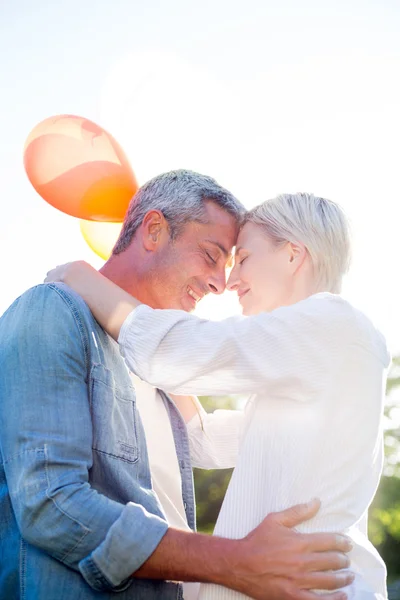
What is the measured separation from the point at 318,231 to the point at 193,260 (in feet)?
2.08

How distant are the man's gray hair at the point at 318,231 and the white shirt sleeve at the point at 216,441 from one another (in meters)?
0.79

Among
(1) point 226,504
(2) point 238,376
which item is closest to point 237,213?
(2) point 238,376

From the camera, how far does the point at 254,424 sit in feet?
6.82

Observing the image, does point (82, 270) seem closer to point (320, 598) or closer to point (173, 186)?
point (173, 186)

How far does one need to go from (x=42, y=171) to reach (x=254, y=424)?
155 cm

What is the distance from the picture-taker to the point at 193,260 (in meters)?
2.92

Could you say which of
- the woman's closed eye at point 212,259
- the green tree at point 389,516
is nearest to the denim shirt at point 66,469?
the woman's closed eye at point 212,259

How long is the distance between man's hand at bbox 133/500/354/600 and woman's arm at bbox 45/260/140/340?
0.67 m

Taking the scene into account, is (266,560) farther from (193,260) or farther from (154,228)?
(154,228)

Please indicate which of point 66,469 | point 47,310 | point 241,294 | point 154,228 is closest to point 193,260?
point 154,228

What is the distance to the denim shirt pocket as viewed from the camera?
6.76 feet

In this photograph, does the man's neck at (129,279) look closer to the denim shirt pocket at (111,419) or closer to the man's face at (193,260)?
the man's face at (193,260)

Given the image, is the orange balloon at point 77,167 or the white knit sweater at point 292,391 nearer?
the white knit sweater at point 292,391

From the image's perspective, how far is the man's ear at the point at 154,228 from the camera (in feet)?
9.55
